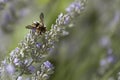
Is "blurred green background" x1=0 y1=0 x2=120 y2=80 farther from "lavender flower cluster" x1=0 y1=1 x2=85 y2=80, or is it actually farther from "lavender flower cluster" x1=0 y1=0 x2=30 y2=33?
"lavender flower cluster" x1=0 y1=1 x2=85 y2=80

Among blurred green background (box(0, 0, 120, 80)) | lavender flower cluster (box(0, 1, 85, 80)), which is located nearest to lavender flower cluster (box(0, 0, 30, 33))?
blurred green background (box(0, 0, 120, 80))

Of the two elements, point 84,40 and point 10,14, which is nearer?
point 10,14

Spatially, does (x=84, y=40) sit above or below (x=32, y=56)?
above

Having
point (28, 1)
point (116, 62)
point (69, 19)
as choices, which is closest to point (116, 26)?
point (116, 62)

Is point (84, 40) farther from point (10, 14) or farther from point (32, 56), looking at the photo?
point (32, 56)

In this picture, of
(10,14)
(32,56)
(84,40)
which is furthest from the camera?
(84,40)

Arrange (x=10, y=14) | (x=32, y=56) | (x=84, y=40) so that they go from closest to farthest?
(x=32, y=56)
(x=10, y=14)
(x=84, y=40)

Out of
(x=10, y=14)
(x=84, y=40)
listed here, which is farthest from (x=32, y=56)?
(x=84, y=40)
